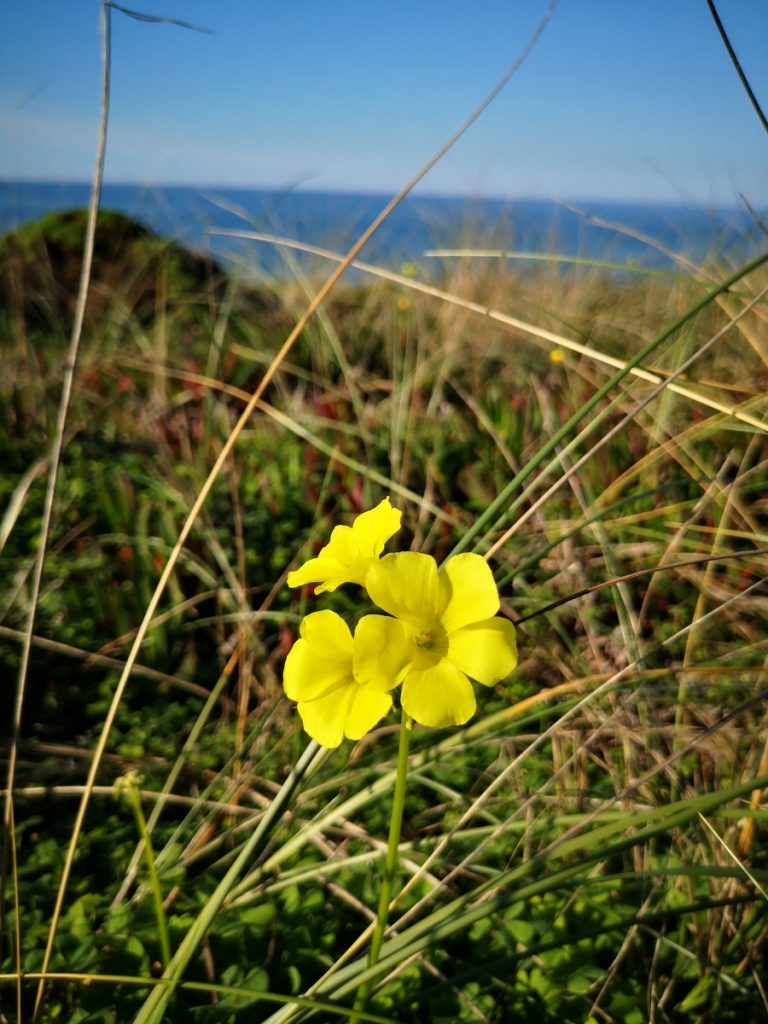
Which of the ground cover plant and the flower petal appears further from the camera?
the ground cover plant

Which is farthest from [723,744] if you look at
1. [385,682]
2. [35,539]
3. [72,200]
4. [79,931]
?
[72,200]

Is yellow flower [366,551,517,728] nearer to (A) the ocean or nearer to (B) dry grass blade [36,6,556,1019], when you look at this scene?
(B) dry grass blade [36,6,556,1019]

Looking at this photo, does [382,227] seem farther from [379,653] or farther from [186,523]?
[379,653]

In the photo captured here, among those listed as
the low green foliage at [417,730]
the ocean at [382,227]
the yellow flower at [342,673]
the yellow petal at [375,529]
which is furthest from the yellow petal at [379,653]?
the ocean at [382,227]

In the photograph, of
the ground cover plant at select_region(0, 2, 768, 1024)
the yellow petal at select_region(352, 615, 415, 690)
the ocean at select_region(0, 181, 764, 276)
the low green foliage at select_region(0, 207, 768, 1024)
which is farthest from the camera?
the ocean at select_region(0, 181, 764, 276)

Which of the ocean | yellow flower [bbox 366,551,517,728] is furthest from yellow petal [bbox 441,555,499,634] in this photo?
the ocean

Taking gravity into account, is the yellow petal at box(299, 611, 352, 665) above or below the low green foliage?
above

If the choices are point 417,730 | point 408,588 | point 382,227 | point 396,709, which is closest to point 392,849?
point 408,588
